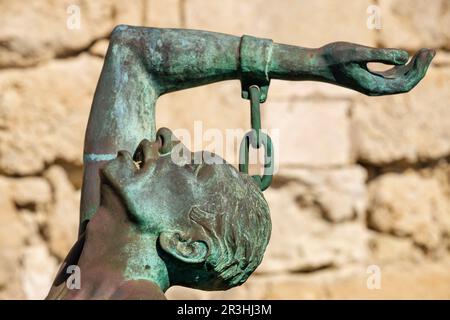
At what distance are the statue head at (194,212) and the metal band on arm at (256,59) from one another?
0.58ft

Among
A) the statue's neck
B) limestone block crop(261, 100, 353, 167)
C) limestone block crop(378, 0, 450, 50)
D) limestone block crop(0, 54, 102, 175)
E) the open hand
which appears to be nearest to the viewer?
the statue's neck

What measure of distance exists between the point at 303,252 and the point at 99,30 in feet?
3.35

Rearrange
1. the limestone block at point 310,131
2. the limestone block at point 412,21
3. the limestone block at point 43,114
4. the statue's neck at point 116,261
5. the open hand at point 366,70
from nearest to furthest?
the statue's neck at point 116,261 < the open hand at point 366,70 < the limestone block at point 43,114 < the limestone block at point 310,131 < the limestone block at point 412,21

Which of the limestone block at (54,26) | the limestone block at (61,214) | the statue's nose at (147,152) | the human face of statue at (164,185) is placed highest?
the limestone block at (54,26)

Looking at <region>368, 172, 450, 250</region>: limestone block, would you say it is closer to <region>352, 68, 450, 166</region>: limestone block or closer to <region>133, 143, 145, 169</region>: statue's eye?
<region>352, 68, 450, 166</region>: limestone block

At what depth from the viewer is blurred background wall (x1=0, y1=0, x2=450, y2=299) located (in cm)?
439

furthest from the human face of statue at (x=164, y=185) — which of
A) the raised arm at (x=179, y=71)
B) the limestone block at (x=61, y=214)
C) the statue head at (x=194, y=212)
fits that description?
the limestone block at (x=61, y=214)

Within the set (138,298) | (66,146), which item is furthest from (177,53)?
(66,146)

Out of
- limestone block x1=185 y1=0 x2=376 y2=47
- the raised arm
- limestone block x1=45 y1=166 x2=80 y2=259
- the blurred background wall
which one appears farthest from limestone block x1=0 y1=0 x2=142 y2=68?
the raised arm

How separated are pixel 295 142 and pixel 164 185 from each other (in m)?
2.30

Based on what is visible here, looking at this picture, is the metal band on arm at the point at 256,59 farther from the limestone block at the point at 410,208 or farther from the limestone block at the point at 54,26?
the limestone block at the point at 410,208

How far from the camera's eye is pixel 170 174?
7.40 feet

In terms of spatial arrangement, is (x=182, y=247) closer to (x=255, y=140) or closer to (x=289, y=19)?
(x=255, y=140)

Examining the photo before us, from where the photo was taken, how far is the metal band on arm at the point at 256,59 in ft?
7.80
